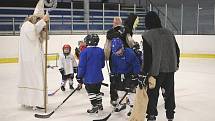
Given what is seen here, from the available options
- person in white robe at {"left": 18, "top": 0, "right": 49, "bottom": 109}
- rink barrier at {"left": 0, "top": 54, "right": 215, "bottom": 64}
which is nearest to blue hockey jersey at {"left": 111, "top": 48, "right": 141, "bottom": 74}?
person in white robe at {"left": 18, "top": 0, "right": 49, "bottom": 109}

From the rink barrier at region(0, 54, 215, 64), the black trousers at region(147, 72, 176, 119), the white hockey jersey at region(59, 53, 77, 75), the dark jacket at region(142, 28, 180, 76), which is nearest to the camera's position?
the dark jacket at region(142, 28, 180, 76)

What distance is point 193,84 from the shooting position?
21.6 feet

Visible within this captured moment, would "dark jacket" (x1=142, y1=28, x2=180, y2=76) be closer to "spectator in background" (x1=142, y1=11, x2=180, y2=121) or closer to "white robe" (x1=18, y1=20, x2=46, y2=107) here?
"spectator in background" (x1=142, y1=11, x2=180, y2=121)

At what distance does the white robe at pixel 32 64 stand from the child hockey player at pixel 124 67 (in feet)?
3.32

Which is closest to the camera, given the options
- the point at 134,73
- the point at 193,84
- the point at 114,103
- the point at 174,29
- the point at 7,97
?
the point at 134,73

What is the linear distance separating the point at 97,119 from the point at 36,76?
1.03m

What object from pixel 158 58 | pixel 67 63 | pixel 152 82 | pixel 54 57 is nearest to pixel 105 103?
pixel 67 63

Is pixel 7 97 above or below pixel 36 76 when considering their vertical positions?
below

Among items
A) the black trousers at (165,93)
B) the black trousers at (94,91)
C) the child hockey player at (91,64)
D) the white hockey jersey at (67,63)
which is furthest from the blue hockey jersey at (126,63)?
the white hockey jersey at (67,63)

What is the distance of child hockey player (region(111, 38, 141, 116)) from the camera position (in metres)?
3.95

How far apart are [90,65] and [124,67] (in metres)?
0.40

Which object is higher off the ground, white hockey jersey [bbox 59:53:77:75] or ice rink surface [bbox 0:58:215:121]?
white hockey jersey [bbox 59:53:77:75]

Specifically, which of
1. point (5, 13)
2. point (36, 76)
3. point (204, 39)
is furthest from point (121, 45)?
point (5, 13)

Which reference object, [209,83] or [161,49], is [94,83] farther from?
[209,83]
